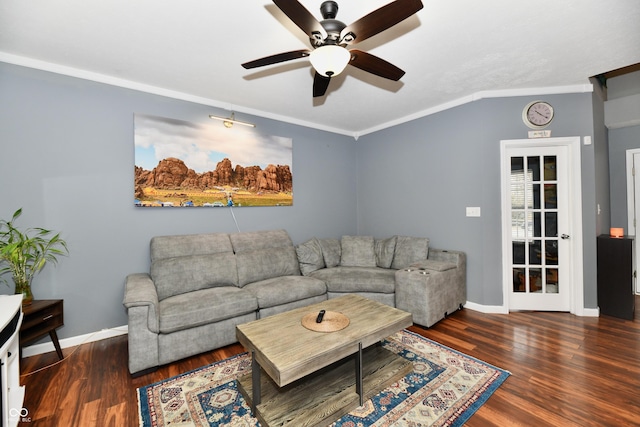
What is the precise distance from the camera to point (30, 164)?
8.13 feet

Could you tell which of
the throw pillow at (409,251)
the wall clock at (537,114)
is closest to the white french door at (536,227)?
the wall clock at (537,114)

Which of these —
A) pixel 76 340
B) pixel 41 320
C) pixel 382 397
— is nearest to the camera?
pixel 382 397

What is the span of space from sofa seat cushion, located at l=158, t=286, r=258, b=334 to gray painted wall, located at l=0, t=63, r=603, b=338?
2.92ft

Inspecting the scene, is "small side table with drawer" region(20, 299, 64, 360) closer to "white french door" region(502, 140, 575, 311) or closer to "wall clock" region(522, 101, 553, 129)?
"white french door" region(502, 140, 575, 311)

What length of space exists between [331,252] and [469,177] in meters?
2.07

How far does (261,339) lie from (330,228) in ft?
9.65

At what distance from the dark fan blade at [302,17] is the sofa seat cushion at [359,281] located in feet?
8.25

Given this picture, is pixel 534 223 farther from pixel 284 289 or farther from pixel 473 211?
pixel 284 289

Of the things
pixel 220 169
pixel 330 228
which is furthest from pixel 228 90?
pixel 330 228

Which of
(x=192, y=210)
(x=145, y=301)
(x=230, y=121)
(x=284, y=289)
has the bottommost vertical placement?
(x=284, y=289)

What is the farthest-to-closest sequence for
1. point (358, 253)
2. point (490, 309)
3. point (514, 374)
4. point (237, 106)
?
point (358, 253)
point (237, 106)
point (490, 309)
point (514, 374)

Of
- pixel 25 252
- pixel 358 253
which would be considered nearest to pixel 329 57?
pixel 358 253

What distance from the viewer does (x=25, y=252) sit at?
2.37 metres

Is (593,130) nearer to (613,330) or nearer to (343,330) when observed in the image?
(613,330)
